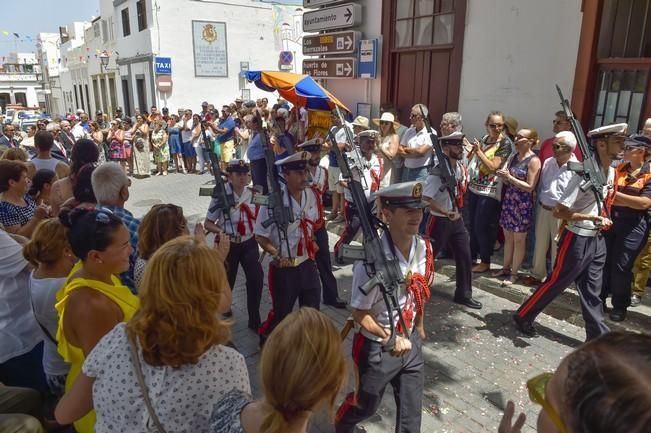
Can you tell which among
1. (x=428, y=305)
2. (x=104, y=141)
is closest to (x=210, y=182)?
(x=104, y=141)

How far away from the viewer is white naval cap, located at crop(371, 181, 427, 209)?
2.66 metres

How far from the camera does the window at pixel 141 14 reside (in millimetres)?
21083

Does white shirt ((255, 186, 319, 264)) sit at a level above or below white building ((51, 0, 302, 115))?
below

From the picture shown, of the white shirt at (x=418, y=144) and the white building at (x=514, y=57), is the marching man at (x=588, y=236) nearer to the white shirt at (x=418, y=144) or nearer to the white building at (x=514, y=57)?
the white building at (x=514, y=57)

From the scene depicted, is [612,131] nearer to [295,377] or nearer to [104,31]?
[295,377]

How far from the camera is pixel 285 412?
1.39 metres

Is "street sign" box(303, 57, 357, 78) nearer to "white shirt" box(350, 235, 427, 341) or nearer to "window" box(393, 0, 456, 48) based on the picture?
"window" box(393, 0, 456, 48)

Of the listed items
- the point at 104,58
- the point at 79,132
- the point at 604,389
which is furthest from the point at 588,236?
the point at 104,58

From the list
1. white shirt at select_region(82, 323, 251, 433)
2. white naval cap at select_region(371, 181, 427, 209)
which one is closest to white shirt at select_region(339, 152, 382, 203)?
white naval cap at select_region(371, 181, 427, 209)

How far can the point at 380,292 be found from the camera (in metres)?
2.62

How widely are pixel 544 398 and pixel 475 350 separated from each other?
3.36 m

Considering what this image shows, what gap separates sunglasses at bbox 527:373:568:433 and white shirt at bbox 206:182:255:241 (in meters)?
3.55

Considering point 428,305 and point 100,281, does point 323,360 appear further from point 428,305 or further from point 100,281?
point 428,305

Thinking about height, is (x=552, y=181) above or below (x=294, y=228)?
above
